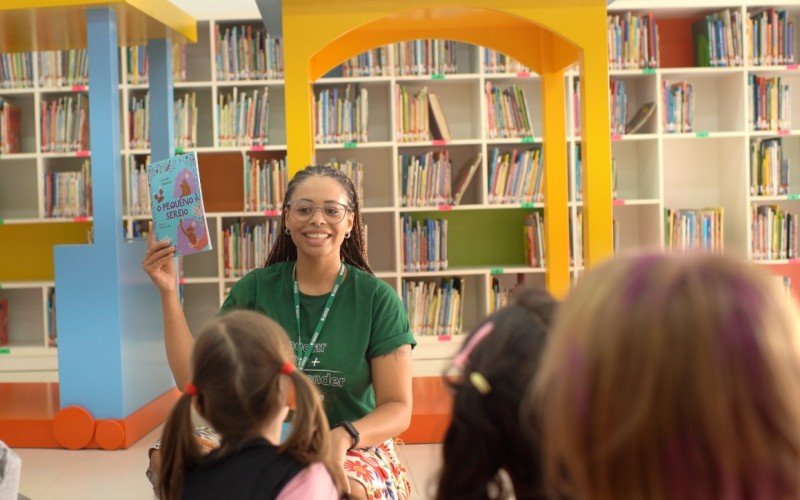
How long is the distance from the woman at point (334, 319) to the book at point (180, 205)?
126mm

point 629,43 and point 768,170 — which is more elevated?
point 629,43

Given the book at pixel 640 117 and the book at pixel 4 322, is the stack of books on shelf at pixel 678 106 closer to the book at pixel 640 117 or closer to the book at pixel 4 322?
the book at pixel 640 117

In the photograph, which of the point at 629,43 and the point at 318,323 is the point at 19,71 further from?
the point at 318,323

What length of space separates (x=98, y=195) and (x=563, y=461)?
3.59m

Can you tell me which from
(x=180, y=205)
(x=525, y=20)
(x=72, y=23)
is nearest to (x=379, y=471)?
(x=180, y=205)

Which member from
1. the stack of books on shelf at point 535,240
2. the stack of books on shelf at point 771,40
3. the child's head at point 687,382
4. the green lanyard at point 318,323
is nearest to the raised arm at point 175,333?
the green lanyard at point 318,323

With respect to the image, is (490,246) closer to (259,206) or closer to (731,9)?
(259,206)

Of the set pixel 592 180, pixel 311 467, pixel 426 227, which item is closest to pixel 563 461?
pixel 311 467

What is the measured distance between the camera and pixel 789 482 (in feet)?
2.40

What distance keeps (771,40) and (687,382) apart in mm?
5449

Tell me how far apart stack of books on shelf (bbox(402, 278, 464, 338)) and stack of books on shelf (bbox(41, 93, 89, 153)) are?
2.25 meters

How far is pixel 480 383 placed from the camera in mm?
1002

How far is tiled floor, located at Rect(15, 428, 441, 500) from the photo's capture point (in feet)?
11.0

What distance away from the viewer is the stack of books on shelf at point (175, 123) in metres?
5.66
